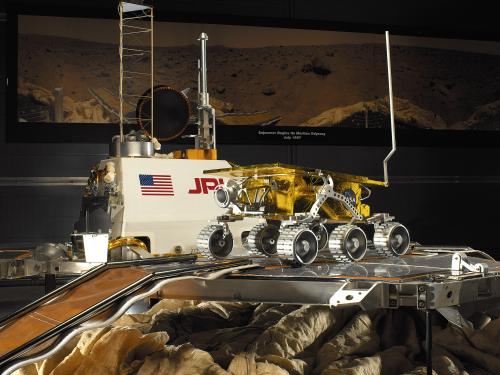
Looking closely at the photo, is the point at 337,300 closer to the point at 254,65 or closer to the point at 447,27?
the point at 254,65

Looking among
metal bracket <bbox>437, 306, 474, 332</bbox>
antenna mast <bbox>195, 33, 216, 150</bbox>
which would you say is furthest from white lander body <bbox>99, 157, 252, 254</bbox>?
metal bracket <bbox>437, 306, 474, 332</bbox>

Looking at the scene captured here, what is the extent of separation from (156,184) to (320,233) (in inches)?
50.8

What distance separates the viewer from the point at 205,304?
3703mm

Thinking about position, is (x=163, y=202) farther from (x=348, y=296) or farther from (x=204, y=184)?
(x=348, y=296)

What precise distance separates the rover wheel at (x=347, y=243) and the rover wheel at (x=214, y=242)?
507mm

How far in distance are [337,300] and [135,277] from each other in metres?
0.69

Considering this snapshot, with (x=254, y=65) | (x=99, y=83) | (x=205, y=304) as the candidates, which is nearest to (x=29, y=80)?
(x=99, y=83)

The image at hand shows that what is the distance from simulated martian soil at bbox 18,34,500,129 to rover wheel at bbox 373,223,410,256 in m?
3.94

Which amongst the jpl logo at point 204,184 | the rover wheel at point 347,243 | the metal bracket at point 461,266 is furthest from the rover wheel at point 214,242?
the jpl logo at point 204,184

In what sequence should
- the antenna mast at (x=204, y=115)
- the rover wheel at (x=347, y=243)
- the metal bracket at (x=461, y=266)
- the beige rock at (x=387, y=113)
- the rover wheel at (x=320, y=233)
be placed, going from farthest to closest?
the beige rock at (x=387, y=113)
the antenna mast at (x=204, y=115)
the rover wheel at (x=320, y=233)
the rover wheel at (x=347, y=243)
the metal bracket at (x=461, y=266)

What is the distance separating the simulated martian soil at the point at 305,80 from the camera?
7.16 metres

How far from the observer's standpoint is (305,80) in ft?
25.7

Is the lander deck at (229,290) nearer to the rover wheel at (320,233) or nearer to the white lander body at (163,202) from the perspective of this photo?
the rover wheel at (320,233)

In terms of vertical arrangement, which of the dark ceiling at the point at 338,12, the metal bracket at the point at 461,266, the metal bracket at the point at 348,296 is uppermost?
the dark ceiling at the point at 338,12
